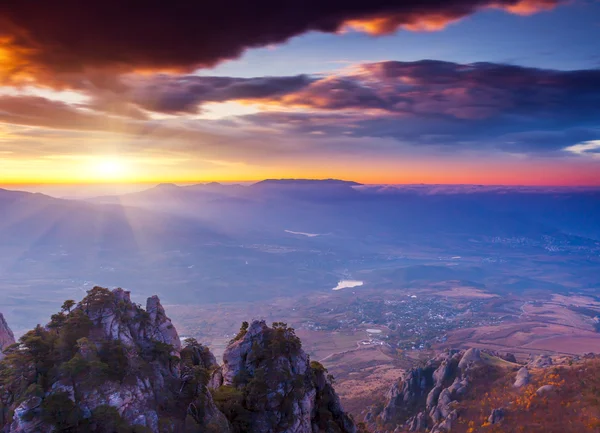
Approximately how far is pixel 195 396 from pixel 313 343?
139 meters

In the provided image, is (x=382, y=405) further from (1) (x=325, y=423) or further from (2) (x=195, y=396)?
(2) (x=195, y=396)

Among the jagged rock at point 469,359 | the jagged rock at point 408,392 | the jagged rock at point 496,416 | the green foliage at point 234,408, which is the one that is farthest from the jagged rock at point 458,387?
the green foliage at point 234,408

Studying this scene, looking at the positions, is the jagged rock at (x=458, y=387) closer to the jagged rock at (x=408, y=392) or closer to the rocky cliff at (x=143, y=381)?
the jagged rock at (x=408, y=392)

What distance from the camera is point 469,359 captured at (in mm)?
73000

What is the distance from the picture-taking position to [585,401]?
4984 centimetres

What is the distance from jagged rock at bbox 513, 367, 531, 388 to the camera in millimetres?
60594

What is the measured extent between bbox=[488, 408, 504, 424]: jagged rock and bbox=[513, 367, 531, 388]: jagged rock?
344 inches

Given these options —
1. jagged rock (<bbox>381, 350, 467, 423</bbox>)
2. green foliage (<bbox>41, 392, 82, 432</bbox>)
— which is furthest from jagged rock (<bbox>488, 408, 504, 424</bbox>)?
green foliage (<bbox>41, 392, 82, 432</bbox>)

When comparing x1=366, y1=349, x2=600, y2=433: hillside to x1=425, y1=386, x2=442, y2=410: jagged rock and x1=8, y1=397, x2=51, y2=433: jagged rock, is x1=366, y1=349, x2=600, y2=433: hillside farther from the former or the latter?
x1=8, y1=397, x2=51, y2=433: jagged rock

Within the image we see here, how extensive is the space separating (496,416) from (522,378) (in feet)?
38.7

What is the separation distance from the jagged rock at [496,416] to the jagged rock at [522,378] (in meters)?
8.75

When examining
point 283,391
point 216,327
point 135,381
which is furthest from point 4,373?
point 216,327

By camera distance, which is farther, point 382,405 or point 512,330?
point 512,330

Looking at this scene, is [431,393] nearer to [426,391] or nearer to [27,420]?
[426,391]
